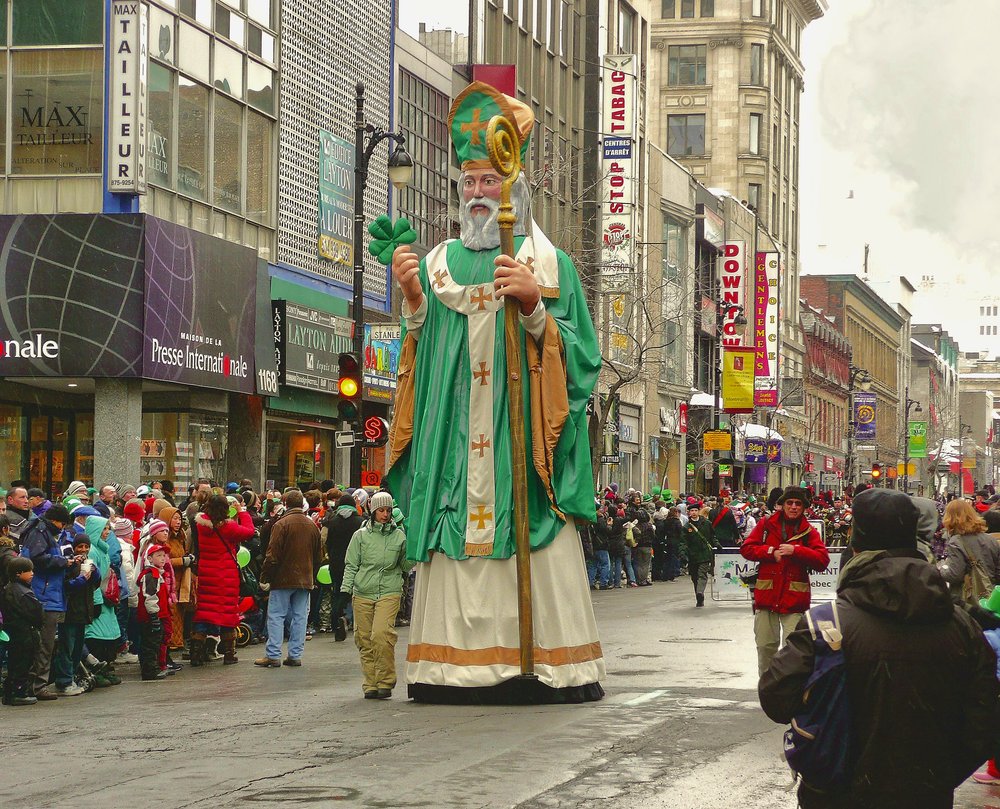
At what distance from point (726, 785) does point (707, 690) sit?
15.3 ft

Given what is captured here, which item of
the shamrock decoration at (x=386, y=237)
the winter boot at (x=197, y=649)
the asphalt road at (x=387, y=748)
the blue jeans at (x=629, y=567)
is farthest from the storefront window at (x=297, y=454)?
the shamrock decoration at (x=386, y=237)

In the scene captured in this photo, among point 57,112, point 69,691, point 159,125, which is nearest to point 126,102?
point 57,112

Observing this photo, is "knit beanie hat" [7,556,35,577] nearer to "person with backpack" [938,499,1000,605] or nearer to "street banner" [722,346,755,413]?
"person with backpack" [938,499,1000,605]

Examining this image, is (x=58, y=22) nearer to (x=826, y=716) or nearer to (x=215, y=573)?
(x=215, y=573)

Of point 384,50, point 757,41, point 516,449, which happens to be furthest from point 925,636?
point 757,41

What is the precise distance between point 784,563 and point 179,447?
1770 centimetres

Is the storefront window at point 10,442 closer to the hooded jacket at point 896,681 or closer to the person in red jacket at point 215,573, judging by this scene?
the person in red jacket at point 215,573

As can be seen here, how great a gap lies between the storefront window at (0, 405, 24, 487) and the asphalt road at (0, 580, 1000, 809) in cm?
1255

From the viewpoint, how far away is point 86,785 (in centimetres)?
905

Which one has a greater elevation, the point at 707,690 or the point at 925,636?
the point at 925,636

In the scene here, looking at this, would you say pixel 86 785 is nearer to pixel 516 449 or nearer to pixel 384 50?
pixel 516 449

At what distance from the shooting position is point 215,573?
16656 mm

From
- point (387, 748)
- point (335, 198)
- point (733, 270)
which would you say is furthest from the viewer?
point (733, 270)

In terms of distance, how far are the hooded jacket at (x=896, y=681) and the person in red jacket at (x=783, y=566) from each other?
7.33 metres
